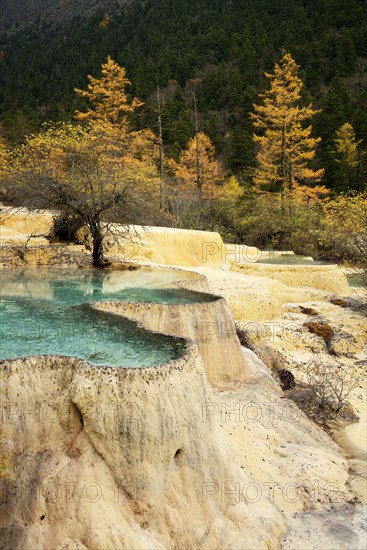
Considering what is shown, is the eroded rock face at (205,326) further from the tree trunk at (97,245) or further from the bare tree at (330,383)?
the tree trunk at (97,245)

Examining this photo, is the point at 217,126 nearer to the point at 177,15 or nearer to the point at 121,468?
the point at 177,15

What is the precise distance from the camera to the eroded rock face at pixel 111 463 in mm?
5699

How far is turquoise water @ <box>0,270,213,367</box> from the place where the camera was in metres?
7.39

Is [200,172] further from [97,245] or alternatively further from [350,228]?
[97,245]

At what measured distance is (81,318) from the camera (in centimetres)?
929

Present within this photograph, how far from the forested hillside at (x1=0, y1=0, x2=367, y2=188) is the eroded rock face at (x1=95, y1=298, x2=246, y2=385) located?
32.0m

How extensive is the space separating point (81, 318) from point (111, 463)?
363 centimetres

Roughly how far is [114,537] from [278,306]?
11335 mm

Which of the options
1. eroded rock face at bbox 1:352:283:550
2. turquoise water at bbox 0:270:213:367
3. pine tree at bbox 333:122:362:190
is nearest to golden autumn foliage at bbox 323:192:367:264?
turquoise water at bbox 0:270:213:367

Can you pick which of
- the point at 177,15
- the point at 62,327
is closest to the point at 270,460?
the point at 62,327

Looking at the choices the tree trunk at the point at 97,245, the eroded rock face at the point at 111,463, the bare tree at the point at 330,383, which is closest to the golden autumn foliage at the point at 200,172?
the tree trunk at the point at 97,245

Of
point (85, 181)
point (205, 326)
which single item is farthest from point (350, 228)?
point (205, 326)

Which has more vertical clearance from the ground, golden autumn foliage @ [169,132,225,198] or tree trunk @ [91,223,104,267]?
golden autumn foliage @ [169,132,225,198]

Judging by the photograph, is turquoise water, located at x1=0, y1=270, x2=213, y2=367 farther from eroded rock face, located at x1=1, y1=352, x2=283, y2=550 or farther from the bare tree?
the bare tree
